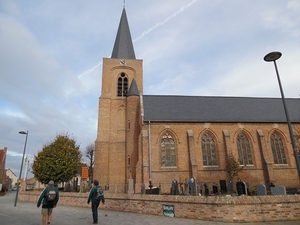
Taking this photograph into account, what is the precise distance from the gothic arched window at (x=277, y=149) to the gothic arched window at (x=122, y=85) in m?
20.5

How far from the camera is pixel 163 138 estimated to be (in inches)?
984

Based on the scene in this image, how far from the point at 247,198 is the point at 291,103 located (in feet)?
95.7

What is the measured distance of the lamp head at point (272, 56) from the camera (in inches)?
400

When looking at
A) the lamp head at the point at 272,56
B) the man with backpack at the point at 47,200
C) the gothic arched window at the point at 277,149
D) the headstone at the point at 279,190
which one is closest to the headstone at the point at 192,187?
the headstone at the point at 279,190

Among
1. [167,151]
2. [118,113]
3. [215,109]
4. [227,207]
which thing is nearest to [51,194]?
[227,207]

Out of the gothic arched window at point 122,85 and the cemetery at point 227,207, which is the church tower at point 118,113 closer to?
the gothic arched window at point 122,85

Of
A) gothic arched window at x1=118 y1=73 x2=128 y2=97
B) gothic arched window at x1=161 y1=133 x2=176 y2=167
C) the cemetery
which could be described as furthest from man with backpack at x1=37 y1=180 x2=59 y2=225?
gothic arched window at x1=118 y1=73 x2=128 y2=97

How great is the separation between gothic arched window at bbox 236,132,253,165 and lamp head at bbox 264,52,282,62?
17.3 meters

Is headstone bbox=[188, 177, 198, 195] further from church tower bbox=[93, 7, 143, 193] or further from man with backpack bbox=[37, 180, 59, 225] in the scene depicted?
man with backpack bbox=[37, 180, 59, 225]

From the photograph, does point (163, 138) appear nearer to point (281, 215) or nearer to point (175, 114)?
point (175, 114)

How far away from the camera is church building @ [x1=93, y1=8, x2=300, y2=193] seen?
23.6 m

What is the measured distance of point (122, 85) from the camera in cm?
3158

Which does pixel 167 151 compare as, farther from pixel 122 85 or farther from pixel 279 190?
pixel 279 190

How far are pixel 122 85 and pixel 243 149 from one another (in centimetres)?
1841
